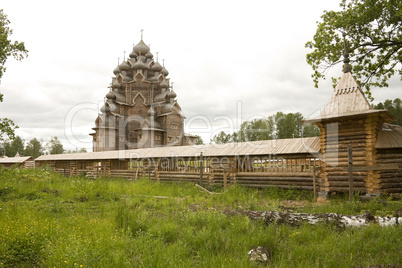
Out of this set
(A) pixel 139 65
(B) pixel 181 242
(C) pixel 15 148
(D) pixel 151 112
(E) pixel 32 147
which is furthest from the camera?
(E) pixel 32 147

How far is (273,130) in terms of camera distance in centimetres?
5181

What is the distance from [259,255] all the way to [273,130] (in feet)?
162

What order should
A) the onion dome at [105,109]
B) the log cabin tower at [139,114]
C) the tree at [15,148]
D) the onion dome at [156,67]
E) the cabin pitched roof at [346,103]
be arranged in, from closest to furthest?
the cabin pitched roof at [346,103]
the log cabin tower at [139,114]
the onion dome at [105,109]
the onion dome at [156,67]
the tree at [15,148]

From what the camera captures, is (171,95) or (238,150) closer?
(238,150)

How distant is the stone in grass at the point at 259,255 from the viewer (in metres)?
4.09

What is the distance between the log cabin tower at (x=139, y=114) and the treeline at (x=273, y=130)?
1931 centimetres

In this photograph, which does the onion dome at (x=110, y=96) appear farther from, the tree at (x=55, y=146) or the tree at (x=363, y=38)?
the tree at (x=55, y=146)

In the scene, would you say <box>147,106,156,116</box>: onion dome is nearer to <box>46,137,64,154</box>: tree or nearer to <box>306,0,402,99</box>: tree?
<box>306,0,402,99</box>: tree

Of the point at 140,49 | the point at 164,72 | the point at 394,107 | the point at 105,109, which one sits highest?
the point at 140,49

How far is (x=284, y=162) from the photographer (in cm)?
1202

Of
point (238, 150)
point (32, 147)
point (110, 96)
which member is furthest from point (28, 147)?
point (238, 150)

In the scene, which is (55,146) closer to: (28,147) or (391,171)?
(28,147)

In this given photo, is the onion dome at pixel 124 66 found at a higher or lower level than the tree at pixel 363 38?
higher

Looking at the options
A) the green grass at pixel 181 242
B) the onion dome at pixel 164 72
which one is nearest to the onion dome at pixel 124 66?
the onion dome at pixel 164 72
